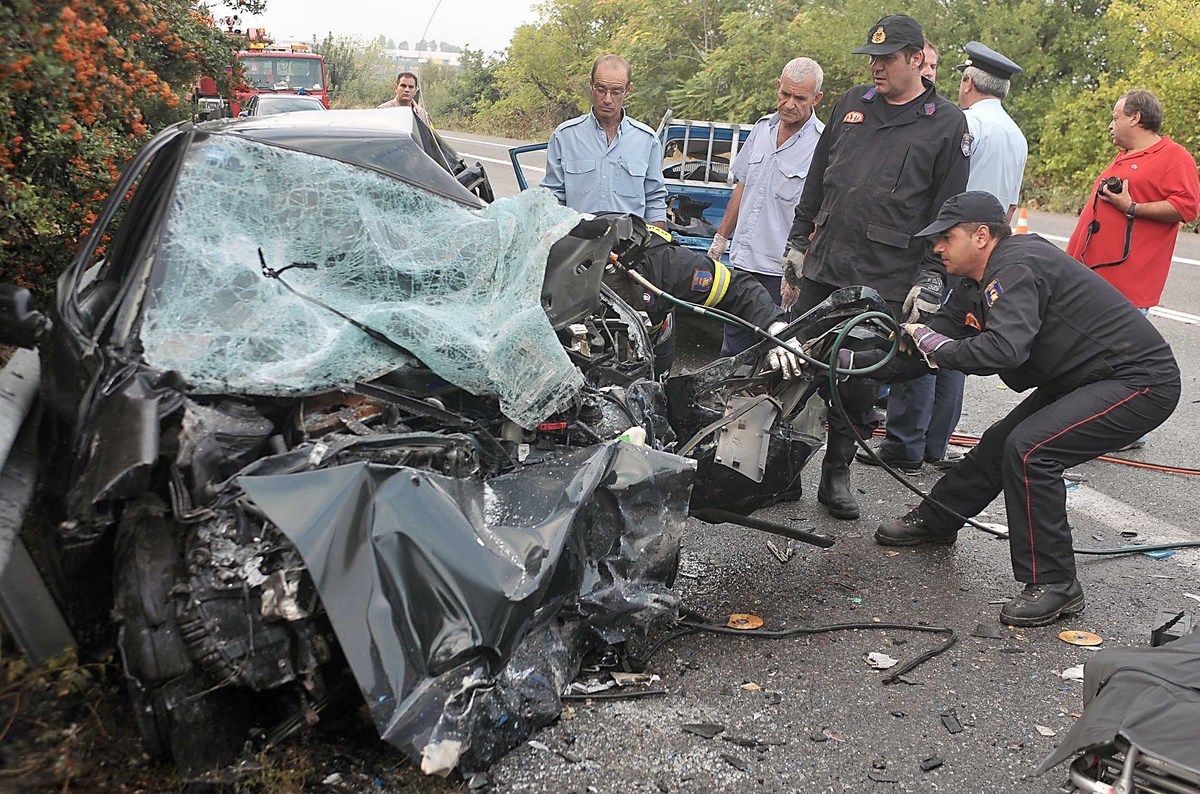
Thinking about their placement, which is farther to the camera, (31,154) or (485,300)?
(31,154)

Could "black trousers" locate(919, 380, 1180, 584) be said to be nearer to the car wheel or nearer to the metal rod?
the metal rod

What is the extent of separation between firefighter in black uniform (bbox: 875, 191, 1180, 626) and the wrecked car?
50cm

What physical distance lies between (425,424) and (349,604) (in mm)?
706

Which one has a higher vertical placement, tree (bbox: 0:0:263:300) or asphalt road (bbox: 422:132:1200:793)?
tree (bbox: 0:0:263:300)

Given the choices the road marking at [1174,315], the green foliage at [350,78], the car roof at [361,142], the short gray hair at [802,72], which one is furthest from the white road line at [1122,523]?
the green foliage at [350,78]

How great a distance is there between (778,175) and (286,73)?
1714cm

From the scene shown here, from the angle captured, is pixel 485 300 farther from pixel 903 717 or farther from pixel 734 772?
pixel 903 717

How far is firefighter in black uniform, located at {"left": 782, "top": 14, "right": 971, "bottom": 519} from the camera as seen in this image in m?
4.57

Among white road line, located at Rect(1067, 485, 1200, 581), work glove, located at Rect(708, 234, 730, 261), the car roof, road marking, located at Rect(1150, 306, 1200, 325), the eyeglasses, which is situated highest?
the eyeglasses

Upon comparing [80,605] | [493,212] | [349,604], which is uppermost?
[493,212]

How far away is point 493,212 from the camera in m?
3.61

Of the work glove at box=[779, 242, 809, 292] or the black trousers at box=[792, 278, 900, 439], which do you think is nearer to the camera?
the black trousers at box=[792, 278, 900, 439]

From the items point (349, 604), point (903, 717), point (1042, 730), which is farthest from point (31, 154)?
point (1042, 730)

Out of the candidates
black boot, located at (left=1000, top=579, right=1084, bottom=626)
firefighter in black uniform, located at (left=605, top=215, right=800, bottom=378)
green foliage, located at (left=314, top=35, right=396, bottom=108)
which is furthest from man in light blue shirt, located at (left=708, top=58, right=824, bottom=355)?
green foliage, located at (left=314, top=35, right=396, bottom=108)
